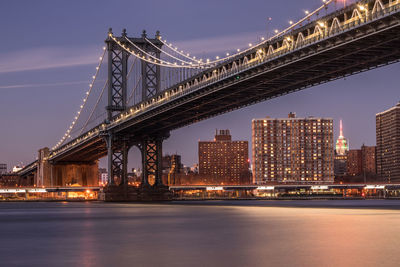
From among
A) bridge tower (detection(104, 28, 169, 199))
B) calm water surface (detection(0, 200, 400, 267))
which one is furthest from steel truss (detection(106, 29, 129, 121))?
calm water surface (detection(0, 200, 400, 267))

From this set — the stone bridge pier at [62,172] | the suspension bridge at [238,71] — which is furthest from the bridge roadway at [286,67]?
the stone bridge pier at [62,172]

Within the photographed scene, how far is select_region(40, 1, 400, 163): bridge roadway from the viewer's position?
4762 centimetres

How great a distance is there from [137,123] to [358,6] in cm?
4863

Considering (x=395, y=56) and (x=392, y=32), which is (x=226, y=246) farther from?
(x=395, y=56)

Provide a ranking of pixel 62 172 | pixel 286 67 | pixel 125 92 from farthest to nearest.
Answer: pixel 62 172, pixel 125 92, pixel 286 67

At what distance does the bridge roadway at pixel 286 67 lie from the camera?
47.6m

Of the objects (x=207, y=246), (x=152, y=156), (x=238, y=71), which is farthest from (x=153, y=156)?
(x=207, y=246)

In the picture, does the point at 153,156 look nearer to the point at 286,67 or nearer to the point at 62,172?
the point at 286,67

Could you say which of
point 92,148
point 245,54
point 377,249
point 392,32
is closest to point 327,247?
point 377,249

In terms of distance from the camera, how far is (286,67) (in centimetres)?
5756

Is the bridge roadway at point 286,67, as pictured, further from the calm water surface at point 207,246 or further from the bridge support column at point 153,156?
the calm water surface at point 207,246

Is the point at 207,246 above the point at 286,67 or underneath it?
underneath

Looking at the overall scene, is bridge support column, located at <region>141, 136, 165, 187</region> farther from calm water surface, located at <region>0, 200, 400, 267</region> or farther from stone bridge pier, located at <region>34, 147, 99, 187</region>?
calm water surface, located at <region>0, 200, 400, 267</region>

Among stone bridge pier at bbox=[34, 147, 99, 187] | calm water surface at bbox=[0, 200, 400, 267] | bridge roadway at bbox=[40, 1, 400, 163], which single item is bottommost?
calm water surface at bbox=[0, 200, 400, 267]
